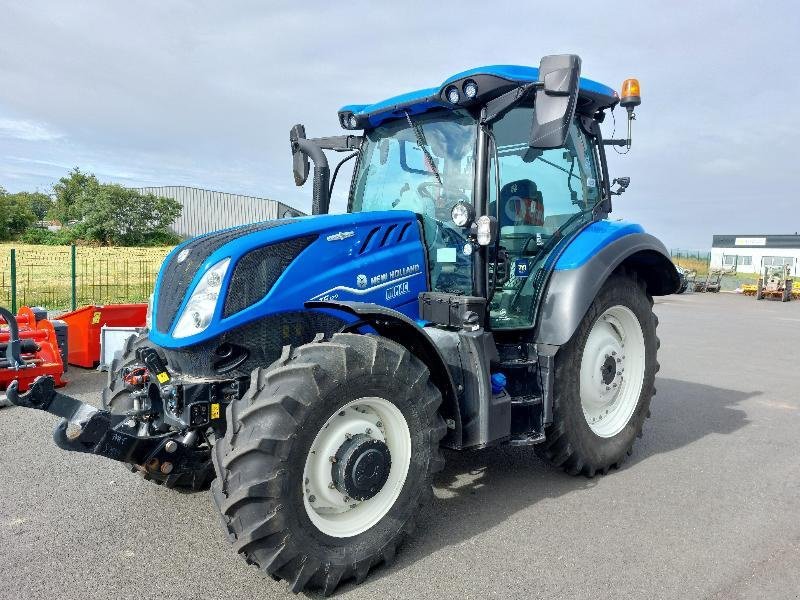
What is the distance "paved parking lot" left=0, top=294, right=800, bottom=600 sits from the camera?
117 inches

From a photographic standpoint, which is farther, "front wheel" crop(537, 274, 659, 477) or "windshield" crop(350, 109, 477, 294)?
"front wheel" crop(537, 274, 659, 477)

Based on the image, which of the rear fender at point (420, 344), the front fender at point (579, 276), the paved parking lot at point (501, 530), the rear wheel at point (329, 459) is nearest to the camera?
the rear wheel at point (329, 459)

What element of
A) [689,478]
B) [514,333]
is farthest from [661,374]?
[514,333]

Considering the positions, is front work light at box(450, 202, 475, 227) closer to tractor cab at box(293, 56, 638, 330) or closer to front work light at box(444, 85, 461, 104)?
tractor cab at box(293, 56, 638, 330)

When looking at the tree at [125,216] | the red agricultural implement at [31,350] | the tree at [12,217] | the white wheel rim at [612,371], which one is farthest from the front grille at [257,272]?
the tree at [12,217]

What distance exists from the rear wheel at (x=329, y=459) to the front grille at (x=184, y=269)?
71 cm

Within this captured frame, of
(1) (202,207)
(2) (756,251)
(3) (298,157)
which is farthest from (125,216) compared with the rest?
(2) (756,251)

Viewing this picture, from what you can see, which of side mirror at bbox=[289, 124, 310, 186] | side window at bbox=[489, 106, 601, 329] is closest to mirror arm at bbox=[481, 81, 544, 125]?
side window at bbox=[489, 106, 601, 329]

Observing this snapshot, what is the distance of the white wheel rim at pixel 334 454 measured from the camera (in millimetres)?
2994

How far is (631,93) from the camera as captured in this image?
14.7ft

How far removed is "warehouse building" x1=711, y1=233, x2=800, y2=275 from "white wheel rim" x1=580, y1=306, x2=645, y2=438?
45672 millimetres

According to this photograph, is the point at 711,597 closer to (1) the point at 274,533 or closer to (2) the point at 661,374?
(1) the point at 274,533

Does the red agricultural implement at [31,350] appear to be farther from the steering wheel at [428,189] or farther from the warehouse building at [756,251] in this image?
the warehouse building at [756,251]

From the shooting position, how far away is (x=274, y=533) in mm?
2730
